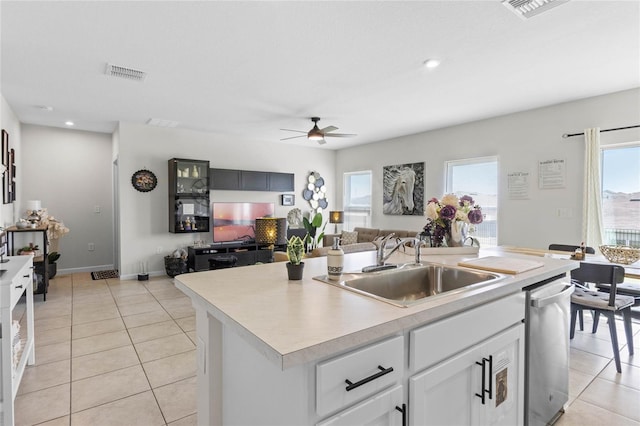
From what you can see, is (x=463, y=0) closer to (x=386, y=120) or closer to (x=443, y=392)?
(x=443, y=392)

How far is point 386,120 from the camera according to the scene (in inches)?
208

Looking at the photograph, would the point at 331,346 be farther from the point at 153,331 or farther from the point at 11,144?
the point at 11,144

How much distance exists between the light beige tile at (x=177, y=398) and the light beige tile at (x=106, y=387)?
165 millimetres

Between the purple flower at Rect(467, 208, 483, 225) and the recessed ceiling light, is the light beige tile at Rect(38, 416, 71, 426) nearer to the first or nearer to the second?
the purple flower at Rect(467, 208, 483, 225)

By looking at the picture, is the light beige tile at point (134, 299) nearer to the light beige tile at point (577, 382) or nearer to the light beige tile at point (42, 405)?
the light beige tile at point (42, 405)

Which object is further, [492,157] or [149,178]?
[149,178]

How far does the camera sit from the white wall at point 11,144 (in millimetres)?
3992

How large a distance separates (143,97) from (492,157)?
4.99m

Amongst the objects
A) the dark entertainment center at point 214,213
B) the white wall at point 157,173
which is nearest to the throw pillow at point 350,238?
the dark entertainment center at point 214,213

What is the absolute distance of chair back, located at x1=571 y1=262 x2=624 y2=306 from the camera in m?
2.51

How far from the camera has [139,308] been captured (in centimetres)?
404

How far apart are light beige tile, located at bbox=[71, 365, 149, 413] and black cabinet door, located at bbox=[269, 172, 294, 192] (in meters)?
4.71

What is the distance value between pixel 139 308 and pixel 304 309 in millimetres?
3651

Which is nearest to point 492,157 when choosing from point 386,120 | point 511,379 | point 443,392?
point 386,120
